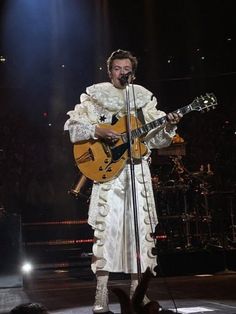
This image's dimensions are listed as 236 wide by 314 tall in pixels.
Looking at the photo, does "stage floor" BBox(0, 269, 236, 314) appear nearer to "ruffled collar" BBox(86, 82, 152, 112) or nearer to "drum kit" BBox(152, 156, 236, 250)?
"ruffled collar" BBox(86, 82, 152, 112)

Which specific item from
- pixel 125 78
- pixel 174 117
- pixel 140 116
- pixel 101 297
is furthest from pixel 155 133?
pixel 101 297

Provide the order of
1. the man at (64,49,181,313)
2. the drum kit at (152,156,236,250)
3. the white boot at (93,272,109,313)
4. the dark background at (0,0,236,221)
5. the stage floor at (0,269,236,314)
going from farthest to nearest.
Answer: the dark background at (0,0,236,221), the drum kit at (152,156,236,250), the man at (64,49,181,313), the stage floor at (0,269,236,314), the white boot at (93,272,109,313)

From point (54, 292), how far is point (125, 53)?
8.07 ft

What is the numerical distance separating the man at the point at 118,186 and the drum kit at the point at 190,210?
17.4 feet

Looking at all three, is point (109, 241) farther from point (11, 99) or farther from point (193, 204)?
point (11, 99)

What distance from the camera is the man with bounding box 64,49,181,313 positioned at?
12.5 ft

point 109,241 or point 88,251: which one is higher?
point 109,241

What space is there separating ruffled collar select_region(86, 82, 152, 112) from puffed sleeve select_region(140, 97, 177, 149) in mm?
61

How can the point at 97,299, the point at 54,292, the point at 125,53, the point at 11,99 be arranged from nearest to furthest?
the point at 97,299 < the point at 125,53 < the point at 54,292 < the point at 11,99

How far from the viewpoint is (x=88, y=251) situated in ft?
30.1

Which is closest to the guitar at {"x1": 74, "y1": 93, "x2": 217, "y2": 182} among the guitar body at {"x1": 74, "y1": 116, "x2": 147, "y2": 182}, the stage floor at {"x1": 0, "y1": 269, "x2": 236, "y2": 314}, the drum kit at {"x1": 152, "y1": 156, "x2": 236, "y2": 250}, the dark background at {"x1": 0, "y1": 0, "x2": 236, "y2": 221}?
the guitar body at {"x1": 74, "y1": 116, "x2": 147, "y2": 182}

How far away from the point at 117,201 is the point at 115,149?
15.8 inches

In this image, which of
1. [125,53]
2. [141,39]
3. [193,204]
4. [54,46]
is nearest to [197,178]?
[193,204]

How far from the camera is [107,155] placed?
12.6 ft
